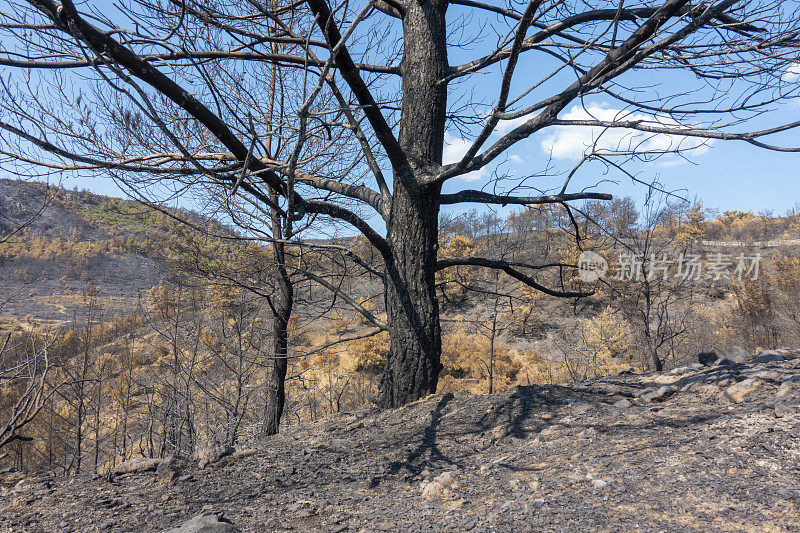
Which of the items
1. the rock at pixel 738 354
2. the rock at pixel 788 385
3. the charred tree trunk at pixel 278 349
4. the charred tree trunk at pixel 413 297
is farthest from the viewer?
the charred tree trunk at pixel 278 349

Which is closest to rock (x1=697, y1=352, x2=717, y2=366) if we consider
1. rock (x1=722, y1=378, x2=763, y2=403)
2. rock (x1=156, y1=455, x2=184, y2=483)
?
rock (x1=722, y1=378, x2=763, y2=403)

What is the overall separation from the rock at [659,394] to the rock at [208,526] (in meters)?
2.67

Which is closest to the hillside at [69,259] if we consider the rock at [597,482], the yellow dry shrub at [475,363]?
the yellow dry shrub at [475,363]

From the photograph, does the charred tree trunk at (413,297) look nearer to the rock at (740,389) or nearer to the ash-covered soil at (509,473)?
the ash-covered soil at (509,473)

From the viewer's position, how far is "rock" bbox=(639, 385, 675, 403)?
2754 mm

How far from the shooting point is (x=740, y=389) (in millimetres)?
2529

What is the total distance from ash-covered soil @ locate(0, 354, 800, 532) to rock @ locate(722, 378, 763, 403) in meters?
0.01

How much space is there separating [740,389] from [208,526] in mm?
3099

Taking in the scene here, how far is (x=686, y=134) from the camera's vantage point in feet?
6.55

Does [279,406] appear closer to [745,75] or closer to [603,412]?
[603,412]

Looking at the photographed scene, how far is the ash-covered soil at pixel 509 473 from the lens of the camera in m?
1.54

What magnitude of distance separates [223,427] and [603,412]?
14.6 ft

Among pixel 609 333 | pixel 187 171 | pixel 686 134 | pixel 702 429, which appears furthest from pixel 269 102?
pixel 609 333

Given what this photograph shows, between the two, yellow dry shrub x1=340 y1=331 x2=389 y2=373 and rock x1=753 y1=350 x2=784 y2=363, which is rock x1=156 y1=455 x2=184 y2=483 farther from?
yellow dry shrub x1=340 y1=331 x2=389 y2=373
